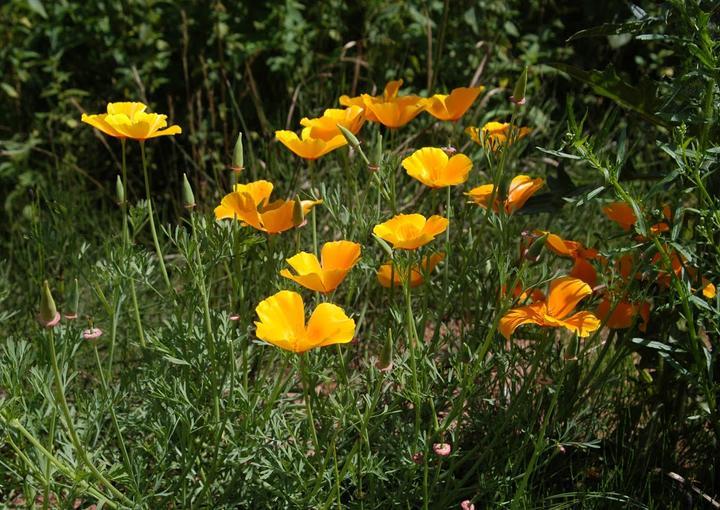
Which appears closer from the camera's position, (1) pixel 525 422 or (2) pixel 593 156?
(2) pixel 593 156

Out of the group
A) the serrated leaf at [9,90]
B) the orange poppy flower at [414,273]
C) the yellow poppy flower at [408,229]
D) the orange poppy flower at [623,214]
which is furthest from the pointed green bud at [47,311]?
the serrated leaf at [9,90]

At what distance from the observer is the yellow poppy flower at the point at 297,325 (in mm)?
1387

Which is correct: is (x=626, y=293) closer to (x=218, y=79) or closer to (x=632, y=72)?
(x=218, y=79)

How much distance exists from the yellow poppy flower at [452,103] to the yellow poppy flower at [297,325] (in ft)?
1.98

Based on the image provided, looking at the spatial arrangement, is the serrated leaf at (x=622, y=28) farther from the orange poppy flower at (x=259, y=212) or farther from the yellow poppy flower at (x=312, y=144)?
the orange poppy flower at (x=259, y=212)

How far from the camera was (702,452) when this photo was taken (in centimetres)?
209

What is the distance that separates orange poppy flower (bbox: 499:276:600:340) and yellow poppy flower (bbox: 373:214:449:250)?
0.20 metres

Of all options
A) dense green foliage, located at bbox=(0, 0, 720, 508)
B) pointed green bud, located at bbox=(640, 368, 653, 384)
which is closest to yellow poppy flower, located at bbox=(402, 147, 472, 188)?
dense green foliage, located at bbox=(0, 0, 720, 508)

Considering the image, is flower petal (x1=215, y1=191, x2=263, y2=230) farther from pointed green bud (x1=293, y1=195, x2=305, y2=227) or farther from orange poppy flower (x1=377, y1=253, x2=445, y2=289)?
orange poppy flower (x1=377, y1=253, x2=445, y2=289)

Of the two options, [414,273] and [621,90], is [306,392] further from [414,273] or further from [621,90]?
[621,90]

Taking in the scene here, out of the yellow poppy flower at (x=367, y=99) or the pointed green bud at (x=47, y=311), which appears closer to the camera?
the pointed green bud at (x=47, y=311)

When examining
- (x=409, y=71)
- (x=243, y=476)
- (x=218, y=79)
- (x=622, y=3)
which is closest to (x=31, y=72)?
(x=218, y=79)

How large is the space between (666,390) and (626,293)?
0.48 metres

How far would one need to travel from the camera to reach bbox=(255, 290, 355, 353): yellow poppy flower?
4.55 ft
